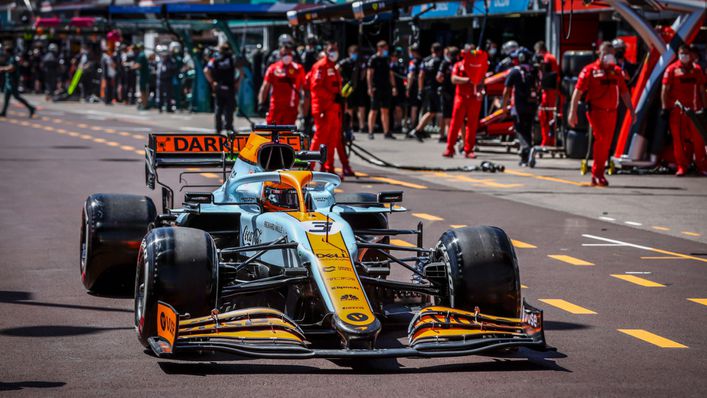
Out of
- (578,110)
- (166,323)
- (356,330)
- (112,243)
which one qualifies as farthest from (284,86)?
(356,330)

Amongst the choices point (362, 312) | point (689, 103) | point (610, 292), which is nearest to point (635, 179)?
point (689, 103)

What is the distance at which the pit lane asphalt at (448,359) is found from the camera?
23.3ft

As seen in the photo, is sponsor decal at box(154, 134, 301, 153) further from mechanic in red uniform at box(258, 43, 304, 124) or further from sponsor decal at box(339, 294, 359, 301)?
mechanic in red uniform at box(258, 43, 304, 124)

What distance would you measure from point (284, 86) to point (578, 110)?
5730mm

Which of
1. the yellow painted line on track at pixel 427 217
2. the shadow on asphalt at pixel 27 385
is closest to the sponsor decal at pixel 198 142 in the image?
the yellow painted line on track at pixel 427 217

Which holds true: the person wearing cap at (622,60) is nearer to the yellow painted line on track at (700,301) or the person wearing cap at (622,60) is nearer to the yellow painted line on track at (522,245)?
the yellow painted line on track at (522,245)

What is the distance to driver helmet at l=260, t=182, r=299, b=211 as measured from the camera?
9.14 metres

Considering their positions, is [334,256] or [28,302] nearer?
[334,256]

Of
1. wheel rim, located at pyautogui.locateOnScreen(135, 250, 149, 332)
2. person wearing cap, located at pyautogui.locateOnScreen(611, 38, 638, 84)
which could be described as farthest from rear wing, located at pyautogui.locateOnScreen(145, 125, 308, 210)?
person wearing cap, located at pyautogui.locateOnScreen(611, 38, 638, 84)

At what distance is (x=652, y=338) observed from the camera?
28.1 feet

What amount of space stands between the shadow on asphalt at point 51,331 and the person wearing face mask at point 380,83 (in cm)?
2001

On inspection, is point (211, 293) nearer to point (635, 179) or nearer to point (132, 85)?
point (635, 179)

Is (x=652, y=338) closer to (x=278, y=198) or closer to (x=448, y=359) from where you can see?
(x=448, y=359)

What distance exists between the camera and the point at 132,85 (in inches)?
1850
